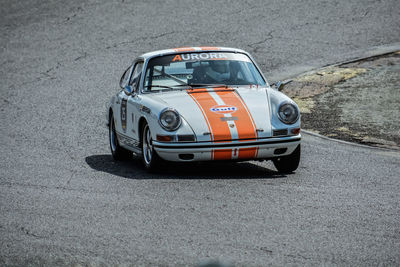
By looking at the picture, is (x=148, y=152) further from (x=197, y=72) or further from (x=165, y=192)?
(x=165, y=192)

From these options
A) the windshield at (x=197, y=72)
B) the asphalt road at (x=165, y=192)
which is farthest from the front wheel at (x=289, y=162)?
the windshield at (x=197, y=72)

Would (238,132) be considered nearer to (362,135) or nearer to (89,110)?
(362,135)

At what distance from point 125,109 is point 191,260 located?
4.77 m

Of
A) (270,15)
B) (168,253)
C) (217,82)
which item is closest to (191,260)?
(168,253)

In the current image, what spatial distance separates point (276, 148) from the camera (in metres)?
7.79

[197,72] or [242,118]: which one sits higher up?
[197,72]

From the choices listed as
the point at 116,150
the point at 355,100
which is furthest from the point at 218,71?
the point at 355,100

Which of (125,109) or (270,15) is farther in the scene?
(270,15)

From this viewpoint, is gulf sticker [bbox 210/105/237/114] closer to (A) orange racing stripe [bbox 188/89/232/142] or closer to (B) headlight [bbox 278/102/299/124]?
(A) orange racing stripe [bbox 188/89/232/142]

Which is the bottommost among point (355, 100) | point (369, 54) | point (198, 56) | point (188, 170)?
point (369, 54)

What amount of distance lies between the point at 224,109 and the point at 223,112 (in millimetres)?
73

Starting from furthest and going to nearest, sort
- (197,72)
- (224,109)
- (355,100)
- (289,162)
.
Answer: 1. (355,100)
2. (197,72)
3. (289,162)
4. (224,109)

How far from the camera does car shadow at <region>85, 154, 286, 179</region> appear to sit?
786cm

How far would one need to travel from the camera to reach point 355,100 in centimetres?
1270
